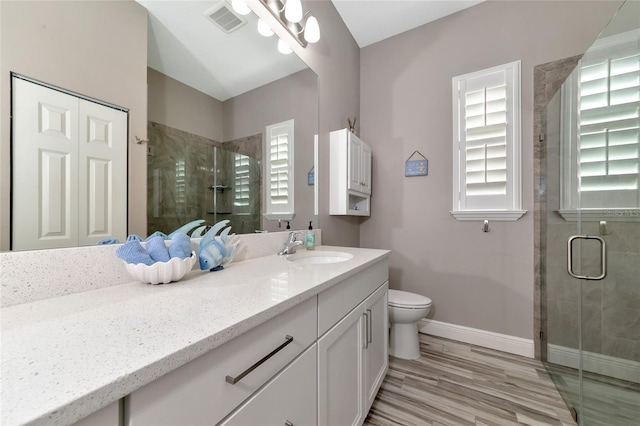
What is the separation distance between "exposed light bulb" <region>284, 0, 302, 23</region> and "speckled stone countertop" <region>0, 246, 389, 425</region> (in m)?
1.50

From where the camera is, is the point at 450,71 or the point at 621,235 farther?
the point at 450,71

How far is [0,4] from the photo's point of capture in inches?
22.4

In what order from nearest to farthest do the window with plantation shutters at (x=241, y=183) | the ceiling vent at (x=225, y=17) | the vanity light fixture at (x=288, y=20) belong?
the ceiling vent at (x=225, y=17) → the window with plantation shutters at (x=241, y=183) → the vanity light fixture at (x=288, y=20)

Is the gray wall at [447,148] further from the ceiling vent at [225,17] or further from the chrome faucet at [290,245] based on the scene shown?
the ceiling vent at [225,17]

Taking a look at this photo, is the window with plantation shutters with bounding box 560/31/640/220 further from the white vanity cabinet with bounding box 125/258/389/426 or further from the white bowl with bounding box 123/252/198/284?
the white bowl with bounding box 123/252/198/284

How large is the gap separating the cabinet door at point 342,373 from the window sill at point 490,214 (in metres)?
1.35

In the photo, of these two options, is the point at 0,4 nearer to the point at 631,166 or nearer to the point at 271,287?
the point at 271,287

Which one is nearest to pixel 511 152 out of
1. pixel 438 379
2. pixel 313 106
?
pixel 313 106

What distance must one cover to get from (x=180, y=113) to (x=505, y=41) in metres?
2.39

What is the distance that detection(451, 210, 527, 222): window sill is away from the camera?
1844mm

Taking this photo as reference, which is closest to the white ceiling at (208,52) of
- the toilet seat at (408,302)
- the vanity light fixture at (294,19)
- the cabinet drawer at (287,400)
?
the vanity light fixture at (294,19)

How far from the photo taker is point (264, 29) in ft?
4.46

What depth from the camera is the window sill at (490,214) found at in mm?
1844

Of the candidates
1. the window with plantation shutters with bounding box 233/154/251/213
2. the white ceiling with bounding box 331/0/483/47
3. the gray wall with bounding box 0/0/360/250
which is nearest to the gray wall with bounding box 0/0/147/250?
the gray wall with bounding box 0/0/360/250
